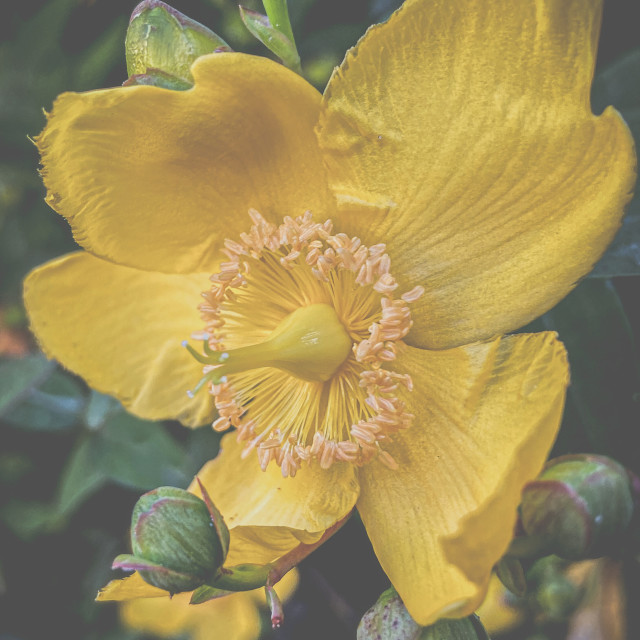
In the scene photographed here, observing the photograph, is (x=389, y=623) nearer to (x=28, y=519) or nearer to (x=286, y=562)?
(x=286, y=562)

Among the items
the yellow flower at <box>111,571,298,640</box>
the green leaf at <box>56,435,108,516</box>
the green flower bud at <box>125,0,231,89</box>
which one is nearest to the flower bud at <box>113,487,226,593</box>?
the green flower bud at <box>125,0,231,89</box>

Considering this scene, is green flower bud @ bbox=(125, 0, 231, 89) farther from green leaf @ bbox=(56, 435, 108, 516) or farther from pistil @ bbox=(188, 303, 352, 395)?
green leaf @ bbox=(56, 435, 108, 516)

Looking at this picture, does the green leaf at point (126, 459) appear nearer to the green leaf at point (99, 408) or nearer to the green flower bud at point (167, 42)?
the green leaf at point (99, 408)

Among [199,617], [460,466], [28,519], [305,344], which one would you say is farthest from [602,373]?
[28,519]

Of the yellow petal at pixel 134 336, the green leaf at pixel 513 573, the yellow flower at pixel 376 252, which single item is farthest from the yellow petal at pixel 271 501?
the green leaf at pixel 513 573

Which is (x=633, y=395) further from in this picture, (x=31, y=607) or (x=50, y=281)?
(x=31, y=607)
